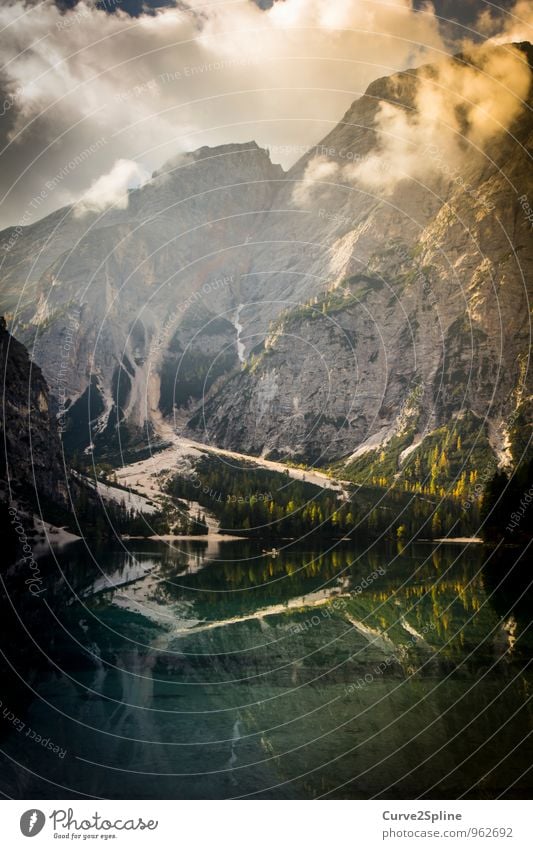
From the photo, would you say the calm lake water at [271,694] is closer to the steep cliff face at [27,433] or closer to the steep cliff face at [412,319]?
the steep cliff face at [27,433]

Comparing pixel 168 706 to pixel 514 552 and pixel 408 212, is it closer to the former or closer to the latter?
pixel 514 552
